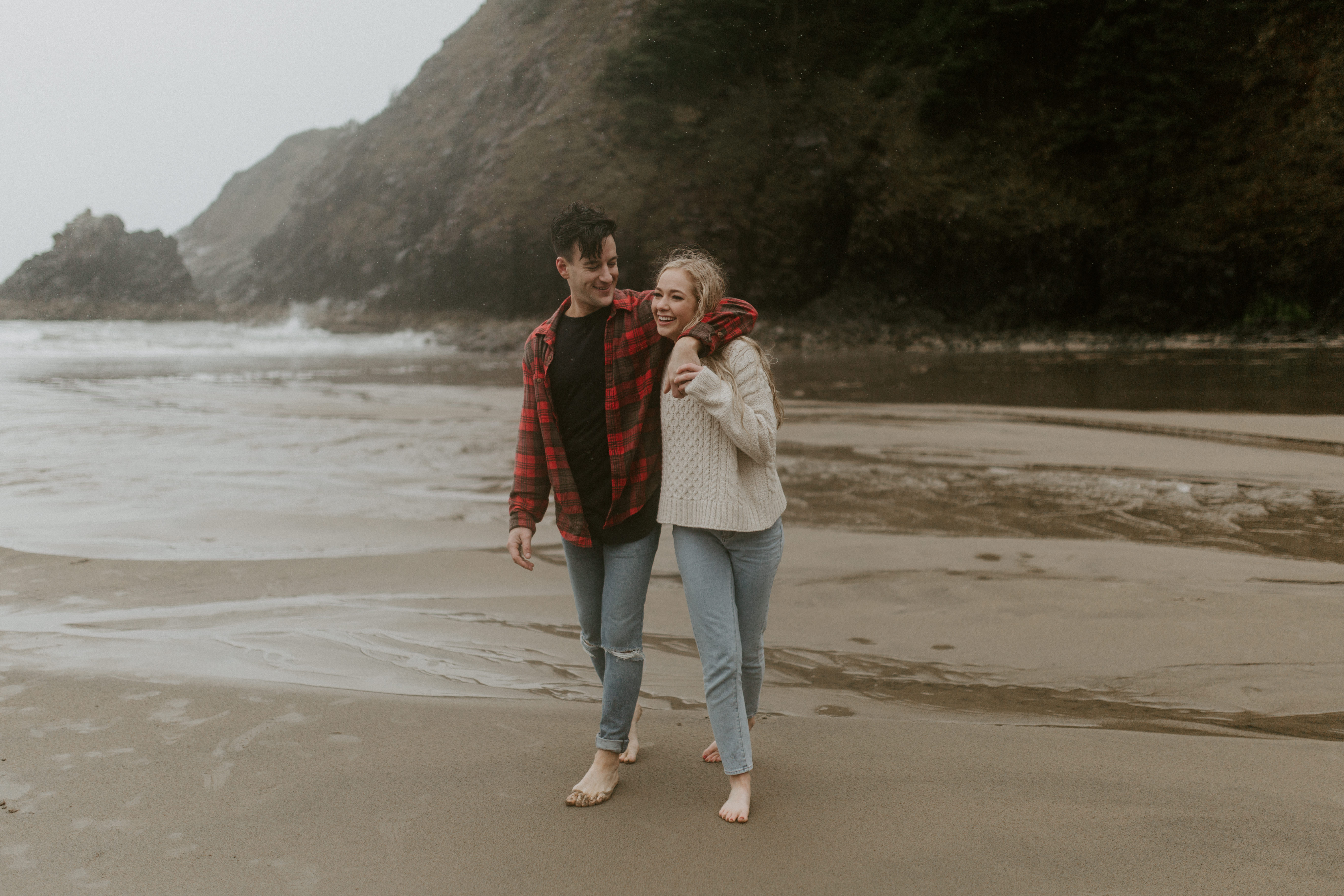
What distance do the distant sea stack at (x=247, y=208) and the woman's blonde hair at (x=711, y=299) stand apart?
86.8m

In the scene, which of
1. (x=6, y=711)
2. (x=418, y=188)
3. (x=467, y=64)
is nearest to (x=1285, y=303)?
(x=6, y=711)

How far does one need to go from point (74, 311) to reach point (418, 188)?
24823 mm

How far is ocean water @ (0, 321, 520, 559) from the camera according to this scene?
6.75 metres

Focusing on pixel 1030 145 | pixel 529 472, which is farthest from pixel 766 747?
pixel 1030 145

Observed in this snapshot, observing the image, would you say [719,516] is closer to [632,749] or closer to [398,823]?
[632,749]

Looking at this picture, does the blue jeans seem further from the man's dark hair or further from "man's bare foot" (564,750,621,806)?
the man's dark hair

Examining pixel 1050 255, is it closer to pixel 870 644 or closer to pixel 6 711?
pixel 870 644

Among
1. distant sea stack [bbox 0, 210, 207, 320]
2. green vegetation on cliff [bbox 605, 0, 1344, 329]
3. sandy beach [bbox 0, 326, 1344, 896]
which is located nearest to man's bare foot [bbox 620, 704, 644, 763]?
sandy beach [bbox 0, 326, 1344, 896]

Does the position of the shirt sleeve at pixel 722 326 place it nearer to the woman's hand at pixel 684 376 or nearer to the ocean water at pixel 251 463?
the woman's hand at pixel 684 376

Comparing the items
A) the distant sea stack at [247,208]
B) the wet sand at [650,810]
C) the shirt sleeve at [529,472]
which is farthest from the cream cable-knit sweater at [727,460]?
the distant sea stack at [247,208]

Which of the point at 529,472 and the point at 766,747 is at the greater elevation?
the point at 529,472

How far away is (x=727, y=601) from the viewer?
283 centimetres

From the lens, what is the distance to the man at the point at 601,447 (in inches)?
115

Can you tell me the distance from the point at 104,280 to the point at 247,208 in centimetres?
6046
